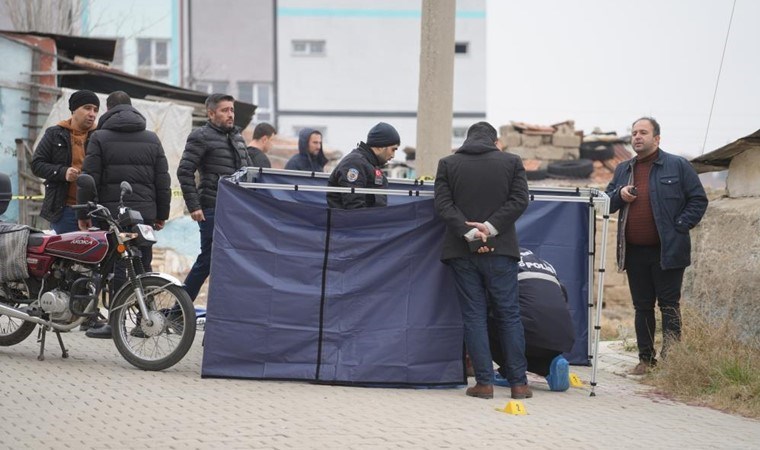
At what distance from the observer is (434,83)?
14.2 meters

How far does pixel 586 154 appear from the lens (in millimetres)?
27828

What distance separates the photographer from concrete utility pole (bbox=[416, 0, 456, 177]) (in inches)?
560

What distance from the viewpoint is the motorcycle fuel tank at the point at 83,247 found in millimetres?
9086

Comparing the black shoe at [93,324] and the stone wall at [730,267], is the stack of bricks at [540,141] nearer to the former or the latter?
the stone wall at [730,267]

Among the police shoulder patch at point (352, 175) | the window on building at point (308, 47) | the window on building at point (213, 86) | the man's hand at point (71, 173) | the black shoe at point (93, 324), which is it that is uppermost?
the window on building at point (308, 47)

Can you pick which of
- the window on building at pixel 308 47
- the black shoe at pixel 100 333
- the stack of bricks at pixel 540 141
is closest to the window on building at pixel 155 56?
the window on building at pixel 308 47

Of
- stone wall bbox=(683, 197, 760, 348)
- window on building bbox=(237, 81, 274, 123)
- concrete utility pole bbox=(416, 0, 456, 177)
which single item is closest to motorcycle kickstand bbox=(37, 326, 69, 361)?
stone wall bbox=(683, 197, 760, 348)

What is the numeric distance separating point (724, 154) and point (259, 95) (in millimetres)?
41964

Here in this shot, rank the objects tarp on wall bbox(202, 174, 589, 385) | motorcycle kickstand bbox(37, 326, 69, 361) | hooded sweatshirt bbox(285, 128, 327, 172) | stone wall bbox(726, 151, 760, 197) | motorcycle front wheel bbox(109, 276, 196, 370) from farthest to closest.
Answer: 1. hooded sweatshirt bbox(285, 128, 327, 172)
2. stone wall bbox(726, 151, 760, 197)
3. motorcycle kickstand bbox(37, 326, 69, 361)
4. motorcycle front wheel bbox(109, 276, 196, 370)
5. tarp on wall bbox(202, 174, 589, 385)

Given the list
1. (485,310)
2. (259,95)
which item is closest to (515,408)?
(485,310)

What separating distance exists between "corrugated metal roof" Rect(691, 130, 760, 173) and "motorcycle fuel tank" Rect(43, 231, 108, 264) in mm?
5283

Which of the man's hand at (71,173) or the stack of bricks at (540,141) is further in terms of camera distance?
the stack of bricks at (540,141)

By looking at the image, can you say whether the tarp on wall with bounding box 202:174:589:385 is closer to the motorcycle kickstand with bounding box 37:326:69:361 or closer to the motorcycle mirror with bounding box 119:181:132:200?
the motorcycle mirror with bounding box 119:181:132:200

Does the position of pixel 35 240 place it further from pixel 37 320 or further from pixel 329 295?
pixel 329 295
